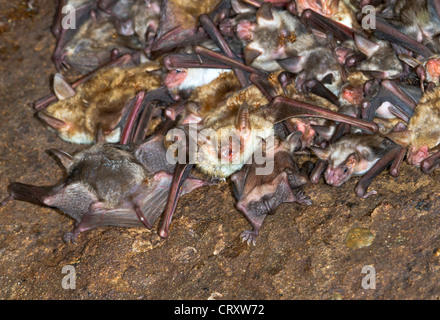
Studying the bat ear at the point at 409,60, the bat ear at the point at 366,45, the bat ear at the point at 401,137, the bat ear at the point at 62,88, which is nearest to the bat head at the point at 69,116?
the bat ear at the point at 62,88

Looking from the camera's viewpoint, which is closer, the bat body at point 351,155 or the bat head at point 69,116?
the bat body at point 351,155

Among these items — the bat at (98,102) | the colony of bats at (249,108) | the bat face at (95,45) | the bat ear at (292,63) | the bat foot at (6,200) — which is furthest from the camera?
the bat face at (95,45)

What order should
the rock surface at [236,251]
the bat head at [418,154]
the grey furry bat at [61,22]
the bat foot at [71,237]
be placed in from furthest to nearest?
the grey furry bat at [61,22]
the bat foot at [71,237]
the bat head at [418,154]
the rock surface at [236,251]

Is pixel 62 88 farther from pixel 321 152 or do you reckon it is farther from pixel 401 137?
pixel 401 137

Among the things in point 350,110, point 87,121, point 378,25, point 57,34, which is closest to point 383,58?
point 378,25

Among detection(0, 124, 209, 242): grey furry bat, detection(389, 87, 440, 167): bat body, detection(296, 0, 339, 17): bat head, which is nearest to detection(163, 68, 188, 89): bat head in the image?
detection(0, 124, 209, 242): grey furry bat

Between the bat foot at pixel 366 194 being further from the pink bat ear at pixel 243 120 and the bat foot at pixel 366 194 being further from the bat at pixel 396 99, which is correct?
the pink bat ear at pixel 243 120
